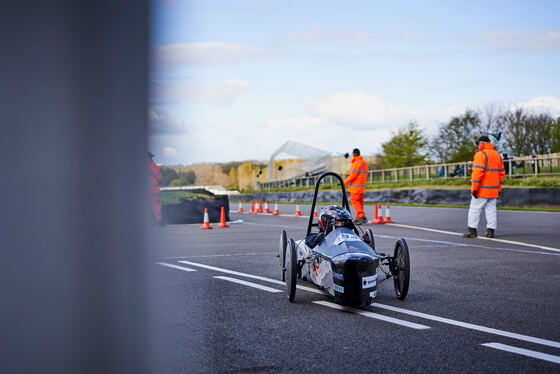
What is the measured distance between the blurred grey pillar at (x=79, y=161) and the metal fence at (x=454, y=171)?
26.6 metres

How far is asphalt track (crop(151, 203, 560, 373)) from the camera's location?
424cm

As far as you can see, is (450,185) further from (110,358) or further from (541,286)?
(110,358)

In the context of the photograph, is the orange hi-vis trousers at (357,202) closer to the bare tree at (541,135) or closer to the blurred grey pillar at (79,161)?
the blurred grey pillar at (79,161)

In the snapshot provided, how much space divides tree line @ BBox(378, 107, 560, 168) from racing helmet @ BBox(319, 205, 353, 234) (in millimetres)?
47807

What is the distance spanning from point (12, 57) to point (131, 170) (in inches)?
42.0

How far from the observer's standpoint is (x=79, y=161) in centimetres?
314

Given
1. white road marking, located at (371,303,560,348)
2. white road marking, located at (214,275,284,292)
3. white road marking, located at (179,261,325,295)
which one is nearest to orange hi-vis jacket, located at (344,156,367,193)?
white road marking, located at (179,261,325,295)

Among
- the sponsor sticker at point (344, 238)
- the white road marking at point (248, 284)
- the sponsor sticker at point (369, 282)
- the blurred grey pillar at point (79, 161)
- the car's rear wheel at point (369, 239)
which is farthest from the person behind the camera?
the car's rear wheel at point (369, 239)

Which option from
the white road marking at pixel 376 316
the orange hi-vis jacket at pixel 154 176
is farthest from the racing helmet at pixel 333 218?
the orange hi-vis jacket at pixel 154 176

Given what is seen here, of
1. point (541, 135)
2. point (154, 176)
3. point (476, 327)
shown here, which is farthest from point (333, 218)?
point (541, 135)

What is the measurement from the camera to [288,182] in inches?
2247

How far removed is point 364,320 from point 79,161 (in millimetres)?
3300

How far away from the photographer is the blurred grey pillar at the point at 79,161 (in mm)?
3055

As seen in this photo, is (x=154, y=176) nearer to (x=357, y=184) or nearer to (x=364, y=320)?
(x=364, y=320)
